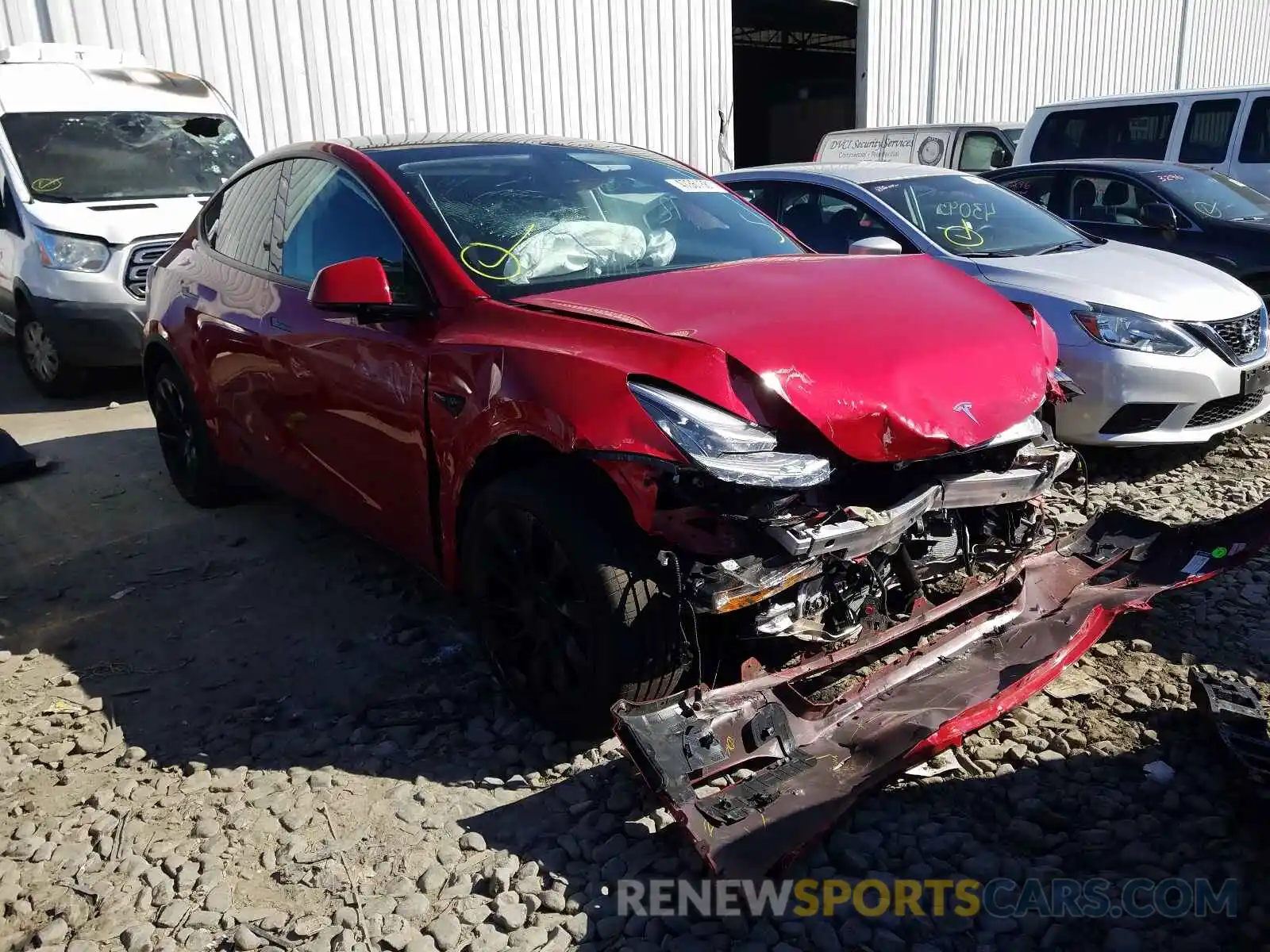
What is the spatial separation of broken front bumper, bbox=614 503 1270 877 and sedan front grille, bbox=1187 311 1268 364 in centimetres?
183

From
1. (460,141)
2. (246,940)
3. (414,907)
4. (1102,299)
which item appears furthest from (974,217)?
(246,940)

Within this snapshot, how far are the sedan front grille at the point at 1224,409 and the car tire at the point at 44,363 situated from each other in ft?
23.7

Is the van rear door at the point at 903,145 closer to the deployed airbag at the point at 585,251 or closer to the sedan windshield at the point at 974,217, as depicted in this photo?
the sedan windshield at the point at 974,217

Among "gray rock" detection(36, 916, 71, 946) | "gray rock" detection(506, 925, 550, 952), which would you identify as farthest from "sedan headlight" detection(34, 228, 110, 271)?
"gray rock" detection(506, 925, 550, 952)

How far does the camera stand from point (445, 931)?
2.37 meters

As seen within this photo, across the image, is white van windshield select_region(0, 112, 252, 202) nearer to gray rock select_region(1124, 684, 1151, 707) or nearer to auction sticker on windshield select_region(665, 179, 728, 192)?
auction sticker on windshield select_region(665, 179, 728, 192)

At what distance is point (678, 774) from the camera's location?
2375 millimetres

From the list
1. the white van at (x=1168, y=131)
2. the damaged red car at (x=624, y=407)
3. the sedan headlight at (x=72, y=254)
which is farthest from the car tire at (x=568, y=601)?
the white van at (x=1168, y=131)

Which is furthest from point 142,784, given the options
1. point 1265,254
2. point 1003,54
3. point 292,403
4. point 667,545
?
point 1003,54

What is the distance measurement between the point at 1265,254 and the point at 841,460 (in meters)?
5.92

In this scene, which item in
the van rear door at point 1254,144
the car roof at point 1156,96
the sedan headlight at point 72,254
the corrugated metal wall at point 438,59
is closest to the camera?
the sedan headlight at point 72,254

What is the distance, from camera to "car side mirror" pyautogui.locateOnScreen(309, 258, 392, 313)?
3.08m

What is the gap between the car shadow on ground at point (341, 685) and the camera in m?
2.62

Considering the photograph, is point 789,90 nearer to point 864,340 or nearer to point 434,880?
point 864,340
